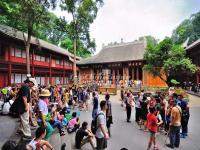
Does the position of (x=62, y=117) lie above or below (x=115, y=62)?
below

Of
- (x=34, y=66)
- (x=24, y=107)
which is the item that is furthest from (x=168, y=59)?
(x=24, y=107)

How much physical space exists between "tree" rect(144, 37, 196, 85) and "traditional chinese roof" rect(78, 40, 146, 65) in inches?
265

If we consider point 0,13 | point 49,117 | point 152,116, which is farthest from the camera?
point 0,13

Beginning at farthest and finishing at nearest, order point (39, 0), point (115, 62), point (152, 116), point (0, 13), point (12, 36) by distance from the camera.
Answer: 1. point (115, 62)
2. point (0, 13)
3. point (12, 36)
4. point (39, 0)
5. point (152, 116)

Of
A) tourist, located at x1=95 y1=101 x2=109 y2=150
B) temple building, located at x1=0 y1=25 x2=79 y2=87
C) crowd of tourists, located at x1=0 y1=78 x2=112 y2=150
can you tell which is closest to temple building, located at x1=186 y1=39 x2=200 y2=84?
temple building, located at x1=0 y1=25 x2=79 y2=87

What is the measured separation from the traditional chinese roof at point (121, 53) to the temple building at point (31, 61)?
4009mm

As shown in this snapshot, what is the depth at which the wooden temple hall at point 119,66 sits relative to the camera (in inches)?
1412

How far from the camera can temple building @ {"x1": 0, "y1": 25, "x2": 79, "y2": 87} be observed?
24984mm

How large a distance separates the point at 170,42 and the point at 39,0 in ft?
48.3

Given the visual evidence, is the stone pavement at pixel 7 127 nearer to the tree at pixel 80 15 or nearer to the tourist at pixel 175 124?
the tourist at pixel 175 124

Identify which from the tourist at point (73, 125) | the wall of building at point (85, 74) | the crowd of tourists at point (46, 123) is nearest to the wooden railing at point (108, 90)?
the wall of building at point (85, 74)

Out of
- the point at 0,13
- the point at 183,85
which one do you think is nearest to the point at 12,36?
the point at 0,13

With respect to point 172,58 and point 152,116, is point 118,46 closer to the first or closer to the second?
point 172,58

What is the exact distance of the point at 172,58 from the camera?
26.7 metres
